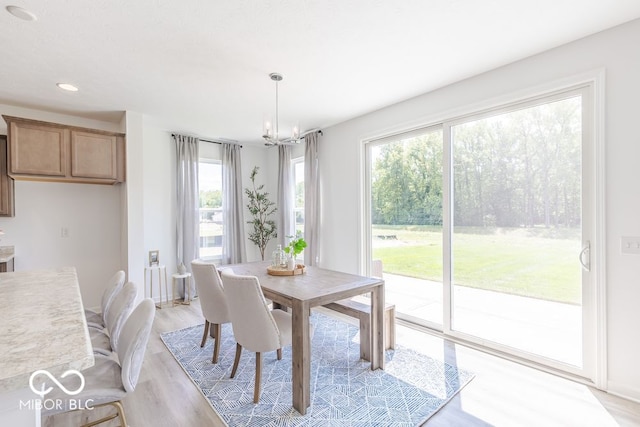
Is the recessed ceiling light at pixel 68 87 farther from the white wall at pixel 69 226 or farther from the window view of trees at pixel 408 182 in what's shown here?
the window view of trees at pixel 408 182

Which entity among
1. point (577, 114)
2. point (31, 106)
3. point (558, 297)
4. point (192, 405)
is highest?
point (31, 106)

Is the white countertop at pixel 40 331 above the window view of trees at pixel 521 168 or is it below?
below

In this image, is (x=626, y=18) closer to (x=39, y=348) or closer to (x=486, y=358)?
(x=486, y=358)

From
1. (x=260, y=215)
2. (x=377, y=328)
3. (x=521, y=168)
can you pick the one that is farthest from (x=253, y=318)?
(x=260, y=215)

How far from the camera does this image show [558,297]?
2.52 metres

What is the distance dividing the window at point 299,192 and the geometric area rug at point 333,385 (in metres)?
2.71

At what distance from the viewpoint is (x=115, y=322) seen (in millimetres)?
1896

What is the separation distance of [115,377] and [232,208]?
397 centimetres

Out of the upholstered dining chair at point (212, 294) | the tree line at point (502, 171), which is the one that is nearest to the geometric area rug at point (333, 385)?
the upholstered dining chair at point (212, 294)

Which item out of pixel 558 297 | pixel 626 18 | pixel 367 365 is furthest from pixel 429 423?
pixel 626 18

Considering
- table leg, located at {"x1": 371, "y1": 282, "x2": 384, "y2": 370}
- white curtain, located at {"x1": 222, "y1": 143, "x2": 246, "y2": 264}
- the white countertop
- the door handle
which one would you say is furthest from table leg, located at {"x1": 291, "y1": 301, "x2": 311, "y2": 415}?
white curtain, located at {"x1": 222, "y1": 143, "x2": 246, "y2": 264}

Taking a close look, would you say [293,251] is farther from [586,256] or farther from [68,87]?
[68,87]

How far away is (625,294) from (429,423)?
1.71 metres

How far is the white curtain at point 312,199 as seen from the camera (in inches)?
184
